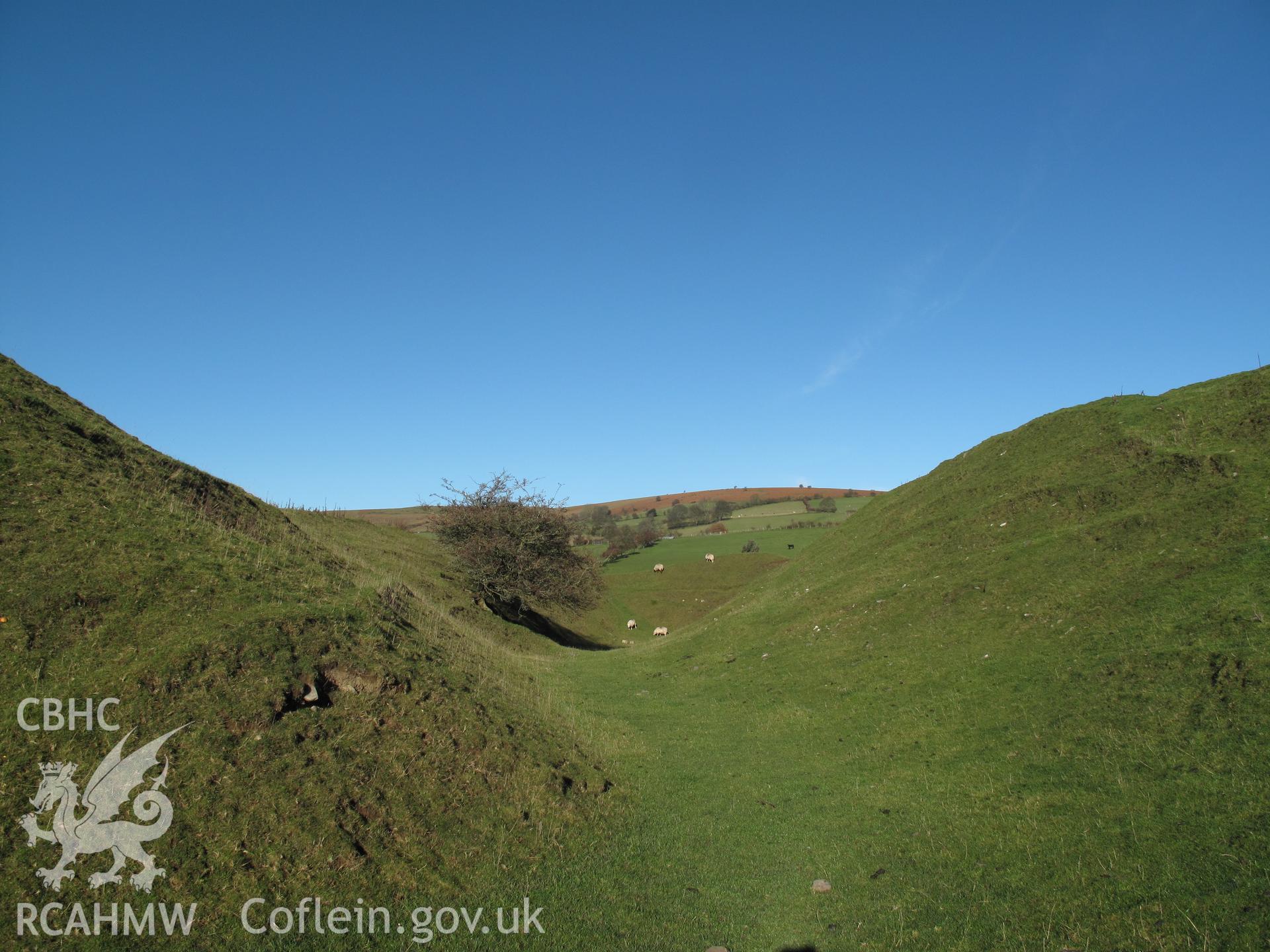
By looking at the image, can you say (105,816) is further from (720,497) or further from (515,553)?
(720,497)

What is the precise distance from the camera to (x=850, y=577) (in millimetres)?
25469

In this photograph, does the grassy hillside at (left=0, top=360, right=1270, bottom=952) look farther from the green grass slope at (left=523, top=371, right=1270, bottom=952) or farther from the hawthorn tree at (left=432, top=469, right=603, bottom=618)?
the hawthorn tree at (left=432, top=469, right=603, bottom=618)

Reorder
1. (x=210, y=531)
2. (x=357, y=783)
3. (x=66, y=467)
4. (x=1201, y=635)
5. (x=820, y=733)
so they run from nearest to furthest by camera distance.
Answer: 1. (x=357, y=783)
2. (x=1201, y=635)
3. (x=66, y=467)
4. (x=210, y=531)
5. (x=820, y=733)

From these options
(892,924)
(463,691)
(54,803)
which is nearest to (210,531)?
(463,691)

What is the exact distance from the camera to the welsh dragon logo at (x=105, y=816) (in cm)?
658

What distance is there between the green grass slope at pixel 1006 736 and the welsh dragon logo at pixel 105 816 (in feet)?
15.2

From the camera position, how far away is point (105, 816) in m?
7.00

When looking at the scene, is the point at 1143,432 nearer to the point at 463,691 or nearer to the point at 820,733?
the point at 820,733

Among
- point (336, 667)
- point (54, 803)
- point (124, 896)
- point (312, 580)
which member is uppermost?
point (312, 580)

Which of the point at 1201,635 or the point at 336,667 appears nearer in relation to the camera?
the point at 336,667

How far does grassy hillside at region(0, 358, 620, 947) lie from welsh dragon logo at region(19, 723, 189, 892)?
0.11 m

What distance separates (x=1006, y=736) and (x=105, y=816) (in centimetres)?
1313

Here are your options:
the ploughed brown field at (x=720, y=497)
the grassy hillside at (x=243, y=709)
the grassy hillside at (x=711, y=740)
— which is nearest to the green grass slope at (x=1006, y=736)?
the grassy hillside at (x=711, y=740)

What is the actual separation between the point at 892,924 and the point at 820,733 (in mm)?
7524
